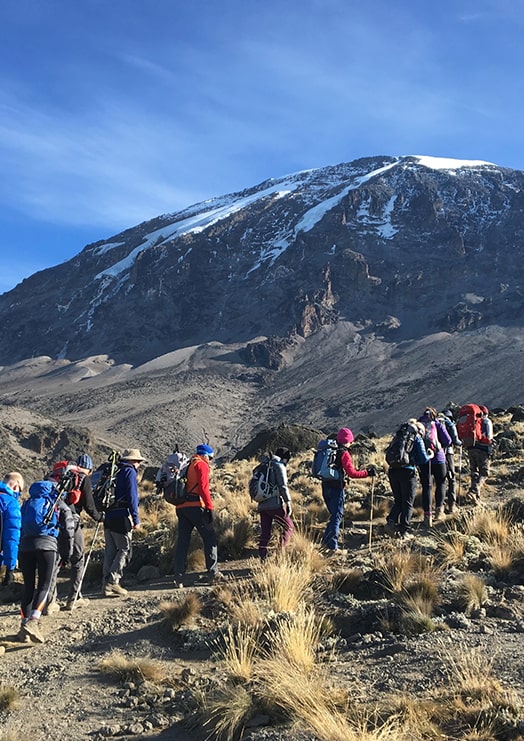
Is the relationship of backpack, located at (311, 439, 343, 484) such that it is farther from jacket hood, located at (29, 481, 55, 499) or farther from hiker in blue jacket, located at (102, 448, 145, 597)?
jacket hood, located at (29, 481, 55, 499)

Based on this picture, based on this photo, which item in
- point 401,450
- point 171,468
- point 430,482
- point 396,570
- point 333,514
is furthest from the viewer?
point 430,482

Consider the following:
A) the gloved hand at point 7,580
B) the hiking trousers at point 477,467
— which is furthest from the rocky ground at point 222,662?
the hiking trousers at point 477,467

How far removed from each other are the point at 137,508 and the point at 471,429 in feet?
21.5

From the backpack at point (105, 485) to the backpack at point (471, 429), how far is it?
6572mm

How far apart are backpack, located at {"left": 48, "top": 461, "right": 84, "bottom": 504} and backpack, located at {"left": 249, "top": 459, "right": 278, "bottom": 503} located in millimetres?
2096

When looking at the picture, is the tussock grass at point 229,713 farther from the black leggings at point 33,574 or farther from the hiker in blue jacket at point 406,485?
the hiker in blue jacket at point 406,485

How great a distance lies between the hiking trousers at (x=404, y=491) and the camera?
8297 millimetres

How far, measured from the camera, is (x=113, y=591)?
7.21 meters

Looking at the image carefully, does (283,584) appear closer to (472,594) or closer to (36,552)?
(472,594)

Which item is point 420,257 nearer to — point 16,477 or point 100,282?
point 100,282

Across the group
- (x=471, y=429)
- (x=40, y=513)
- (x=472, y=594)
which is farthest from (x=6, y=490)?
(x=471, y=429)

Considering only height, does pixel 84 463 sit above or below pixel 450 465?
above

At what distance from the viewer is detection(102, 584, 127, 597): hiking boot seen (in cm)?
716

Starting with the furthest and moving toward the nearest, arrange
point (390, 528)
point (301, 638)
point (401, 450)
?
point (390, 528), point (401, 450), point (301, 638)
